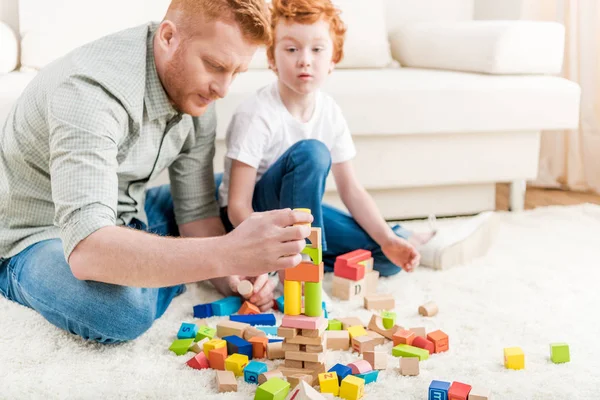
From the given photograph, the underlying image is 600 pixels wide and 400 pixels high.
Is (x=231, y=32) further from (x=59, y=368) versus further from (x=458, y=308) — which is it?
(x=458, y=308)

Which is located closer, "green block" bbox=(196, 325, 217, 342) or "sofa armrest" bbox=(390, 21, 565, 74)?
"green block" bbox=(196, 325, 217, 342)

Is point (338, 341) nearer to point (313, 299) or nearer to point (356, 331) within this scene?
point (356, 331)

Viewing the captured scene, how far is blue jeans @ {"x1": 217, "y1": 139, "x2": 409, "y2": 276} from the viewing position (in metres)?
1.64

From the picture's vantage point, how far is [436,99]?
2.22 meters

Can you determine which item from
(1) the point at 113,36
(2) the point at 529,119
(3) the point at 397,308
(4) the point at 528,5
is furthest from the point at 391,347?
(4) the point at 528,5

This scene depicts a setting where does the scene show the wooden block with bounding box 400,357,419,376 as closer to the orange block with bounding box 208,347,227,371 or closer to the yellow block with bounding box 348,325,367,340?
the yellow block with bounding box 348,325,367,340

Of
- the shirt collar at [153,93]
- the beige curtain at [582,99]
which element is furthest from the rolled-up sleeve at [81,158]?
the beige curtain at [582,99]

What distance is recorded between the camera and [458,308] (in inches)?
63.9

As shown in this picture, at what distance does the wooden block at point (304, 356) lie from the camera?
1.23m

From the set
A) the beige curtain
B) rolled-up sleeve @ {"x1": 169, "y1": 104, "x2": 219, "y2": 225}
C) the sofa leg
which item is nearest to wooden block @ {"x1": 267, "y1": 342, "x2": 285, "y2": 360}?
rolled-up sleeve @ {"x1": 169, "y1": 104, "x2": 219, "y2": 225}

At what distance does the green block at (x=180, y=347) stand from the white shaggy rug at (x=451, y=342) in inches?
0.8

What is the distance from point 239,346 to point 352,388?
26 centimetres

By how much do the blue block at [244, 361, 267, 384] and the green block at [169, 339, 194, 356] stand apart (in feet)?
0.55

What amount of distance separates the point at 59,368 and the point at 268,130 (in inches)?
29.3
